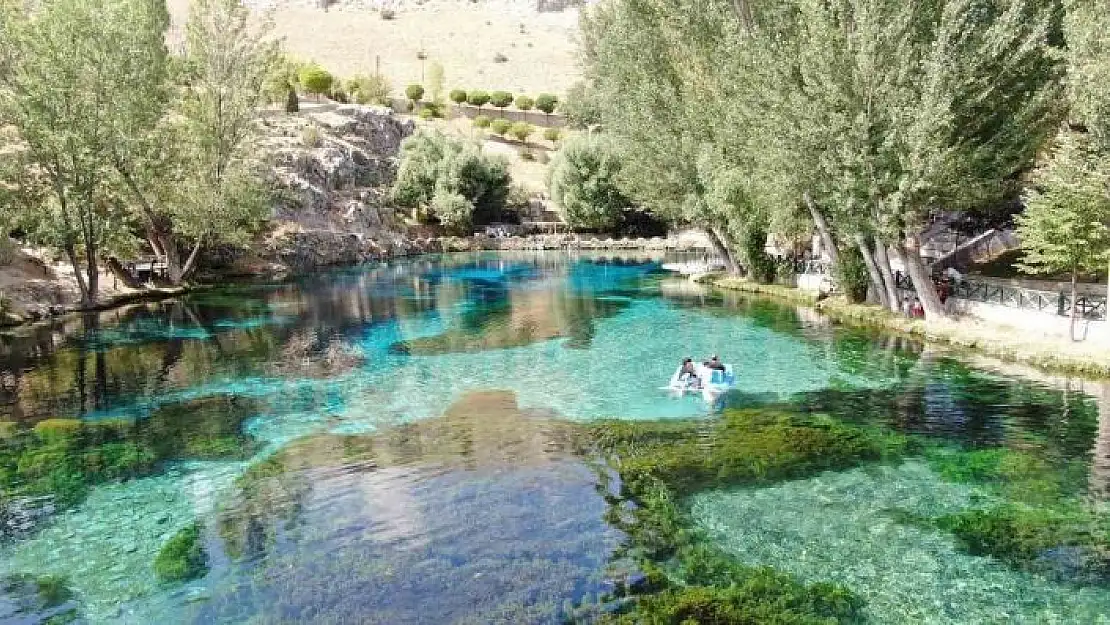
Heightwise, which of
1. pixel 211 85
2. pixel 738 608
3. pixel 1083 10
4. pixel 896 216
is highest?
pixel 211 85

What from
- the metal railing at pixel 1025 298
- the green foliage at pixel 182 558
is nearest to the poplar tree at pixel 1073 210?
the metal railing at pixel 1025 298

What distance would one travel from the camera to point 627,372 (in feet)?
110

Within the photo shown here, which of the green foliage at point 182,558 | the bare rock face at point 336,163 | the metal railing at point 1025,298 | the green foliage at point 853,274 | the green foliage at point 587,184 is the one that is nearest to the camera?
the green foliage at point 182,558

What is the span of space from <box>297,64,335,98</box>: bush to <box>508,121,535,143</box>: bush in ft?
93.4

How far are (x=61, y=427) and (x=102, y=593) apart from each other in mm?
13804

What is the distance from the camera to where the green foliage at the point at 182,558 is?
54.5 feet

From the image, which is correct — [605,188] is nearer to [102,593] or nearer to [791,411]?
[791,411]

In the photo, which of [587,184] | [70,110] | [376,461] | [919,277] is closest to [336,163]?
[587,184]

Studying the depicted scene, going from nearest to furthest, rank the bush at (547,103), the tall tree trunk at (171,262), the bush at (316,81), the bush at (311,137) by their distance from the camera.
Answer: the tall tree trunk at (171,262) < the bush at (311,137) < the bush at (316,81) < the bush at (547,103)

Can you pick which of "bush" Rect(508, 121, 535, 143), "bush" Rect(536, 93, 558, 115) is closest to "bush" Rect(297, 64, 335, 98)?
"bush" Rect(508, 121, 535, 143)

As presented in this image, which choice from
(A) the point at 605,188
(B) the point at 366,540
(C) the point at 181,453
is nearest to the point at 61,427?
(C) the point at 181,453

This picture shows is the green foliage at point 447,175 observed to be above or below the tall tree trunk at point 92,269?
above

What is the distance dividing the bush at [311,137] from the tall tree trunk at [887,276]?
7598cm

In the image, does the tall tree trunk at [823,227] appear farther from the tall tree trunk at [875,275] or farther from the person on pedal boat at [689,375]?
the person on pedal boat at [689,375]
